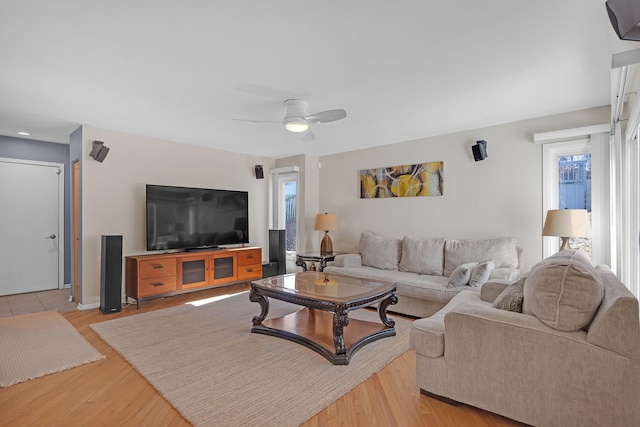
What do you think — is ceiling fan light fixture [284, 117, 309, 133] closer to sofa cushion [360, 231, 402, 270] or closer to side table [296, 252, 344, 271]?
sofa cushion [360, 231, 402, 270]

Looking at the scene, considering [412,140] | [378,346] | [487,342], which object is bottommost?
[378,346]

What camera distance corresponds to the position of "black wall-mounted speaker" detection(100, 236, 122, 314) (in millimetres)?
3934

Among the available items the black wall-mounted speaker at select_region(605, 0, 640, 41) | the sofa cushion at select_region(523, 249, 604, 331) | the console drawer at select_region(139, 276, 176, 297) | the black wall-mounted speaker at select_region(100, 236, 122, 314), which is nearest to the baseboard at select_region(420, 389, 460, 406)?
the sofa cushion at select_region(523, 249, 604, 331)

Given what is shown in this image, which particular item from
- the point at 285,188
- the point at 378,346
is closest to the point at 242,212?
the point at 285,188

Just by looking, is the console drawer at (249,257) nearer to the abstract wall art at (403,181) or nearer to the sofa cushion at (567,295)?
the abstract wall art at (403,181)

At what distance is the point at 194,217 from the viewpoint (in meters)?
5.00

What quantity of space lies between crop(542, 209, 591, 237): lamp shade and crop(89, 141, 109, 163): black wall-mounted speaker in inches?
210

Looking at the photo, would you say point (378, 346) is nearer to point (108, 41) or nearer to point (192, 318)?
point (192, 318)

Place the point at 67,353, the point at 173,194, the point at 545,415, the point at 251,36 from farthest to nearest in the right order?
1. the point at 173,194
2. the point at 67,353
3. the point at 251,36
4. the point at 545,415

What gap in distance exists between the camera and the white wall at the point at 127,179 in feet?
13.8

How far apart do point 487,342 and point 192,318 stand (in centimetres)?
313

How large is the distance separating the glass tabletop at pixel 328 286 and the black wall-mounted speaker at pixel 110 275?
78.7 inches

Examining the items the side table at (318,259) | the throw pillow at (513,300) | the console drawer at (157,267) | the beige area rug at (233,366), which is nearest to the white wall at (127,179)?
the console drawer at (157,267)

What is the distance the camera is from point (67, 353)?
279 cm
